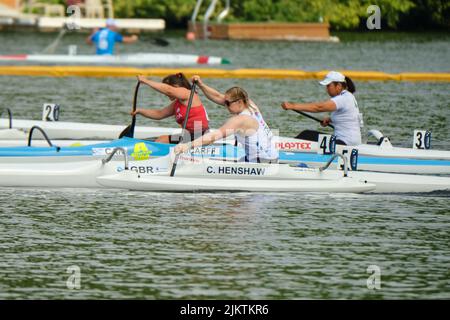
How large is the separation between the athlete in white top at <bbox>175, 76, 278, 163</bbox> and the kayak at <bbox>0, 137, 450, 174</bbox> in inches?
16.5

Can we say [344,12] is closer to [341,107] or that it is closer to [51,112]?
[51,112]

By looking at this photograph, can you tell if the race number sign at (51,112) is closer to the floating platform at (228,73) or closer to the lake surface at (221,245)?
the lake surface at (221,245)

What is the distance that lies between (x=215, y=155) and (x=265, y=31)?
53.1 m

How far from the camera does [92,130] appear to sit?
25500mm

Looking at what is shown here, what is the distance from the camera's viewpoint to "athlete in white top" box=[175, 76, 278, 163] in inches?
694

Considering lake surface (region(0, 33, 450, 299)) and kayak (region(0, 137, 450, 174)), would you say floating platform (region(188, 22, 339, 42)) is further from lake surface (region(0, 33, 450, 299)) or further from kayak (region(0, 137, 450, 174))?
lake surface (region(0, 33, 450, 299))

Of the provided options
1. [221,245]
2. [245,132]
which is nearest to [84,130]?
[245,132]

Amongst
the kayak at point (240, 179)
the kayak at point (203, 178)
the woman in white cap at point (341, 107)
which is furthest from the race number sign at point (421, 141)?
the kayak at point (240, 179)

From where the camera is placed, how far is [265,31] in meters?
71.2

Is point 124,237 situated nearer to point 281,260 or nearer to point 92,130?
point 281,260

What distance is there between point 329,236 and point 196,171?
9.53 feet

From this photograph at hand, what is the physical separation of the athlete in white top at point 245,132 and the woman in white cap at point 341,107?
73.9 inches
